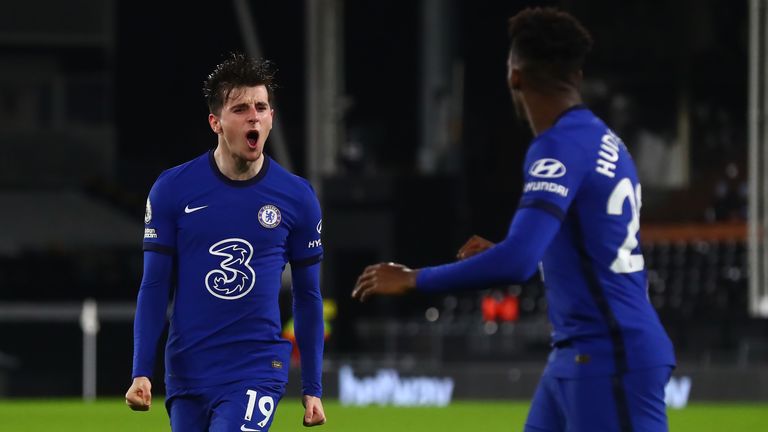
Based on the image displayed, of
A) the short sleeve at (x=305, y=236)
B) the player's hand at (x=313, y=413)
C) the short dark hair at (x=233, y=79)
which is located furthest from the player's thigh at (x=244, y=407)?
the short dark hair at (x=233, y=79)

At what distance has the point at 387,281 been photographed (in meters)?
4.01

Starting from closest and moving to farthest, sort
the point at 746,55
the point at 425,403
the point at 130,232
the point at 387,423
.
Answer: the point at 387,423 → the point at 425,403 → the point at 746,55 → the point at 130,232

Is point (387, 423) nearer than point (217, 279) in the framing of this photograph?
No

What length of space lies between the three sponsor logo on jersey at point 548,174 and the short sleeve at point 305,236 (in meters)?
1.46

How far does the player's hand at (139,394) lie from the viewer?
489cm

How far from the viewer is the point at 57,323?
1800 centimetres

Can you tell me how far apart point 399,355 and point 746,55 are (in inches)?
256

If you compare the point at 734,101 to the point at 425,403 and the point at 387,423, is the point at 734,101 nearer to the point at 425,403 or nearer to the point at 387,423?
the point at 425,403

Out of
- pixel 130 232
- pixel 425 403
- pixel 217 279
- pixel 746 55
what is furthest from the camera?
pixel 130 232

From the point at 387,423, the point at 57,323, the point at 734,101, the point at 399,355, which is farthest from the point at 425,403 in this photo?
the point at 734,101

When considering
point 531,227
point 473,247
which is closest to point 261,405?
point 473,247

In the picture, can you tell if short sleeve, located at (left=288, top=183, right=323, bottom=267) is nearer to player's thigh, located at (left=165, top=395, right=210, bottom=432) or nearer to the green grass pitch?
player's thigh, located at (left=165, top=395, right=210, bottom=432)

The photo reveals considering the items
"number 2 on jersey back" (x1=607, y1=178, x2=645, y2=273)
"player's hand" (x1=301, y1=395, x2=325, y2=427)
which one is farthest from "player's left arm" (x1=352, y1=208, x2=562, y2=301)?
Result: "player's hand" (x1=301, y1=395, x2=325, y2=427)

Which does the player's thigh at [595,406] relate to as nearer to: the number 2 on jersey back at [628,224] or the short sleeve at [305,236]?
the number 2 on jersey back at [628,224]
